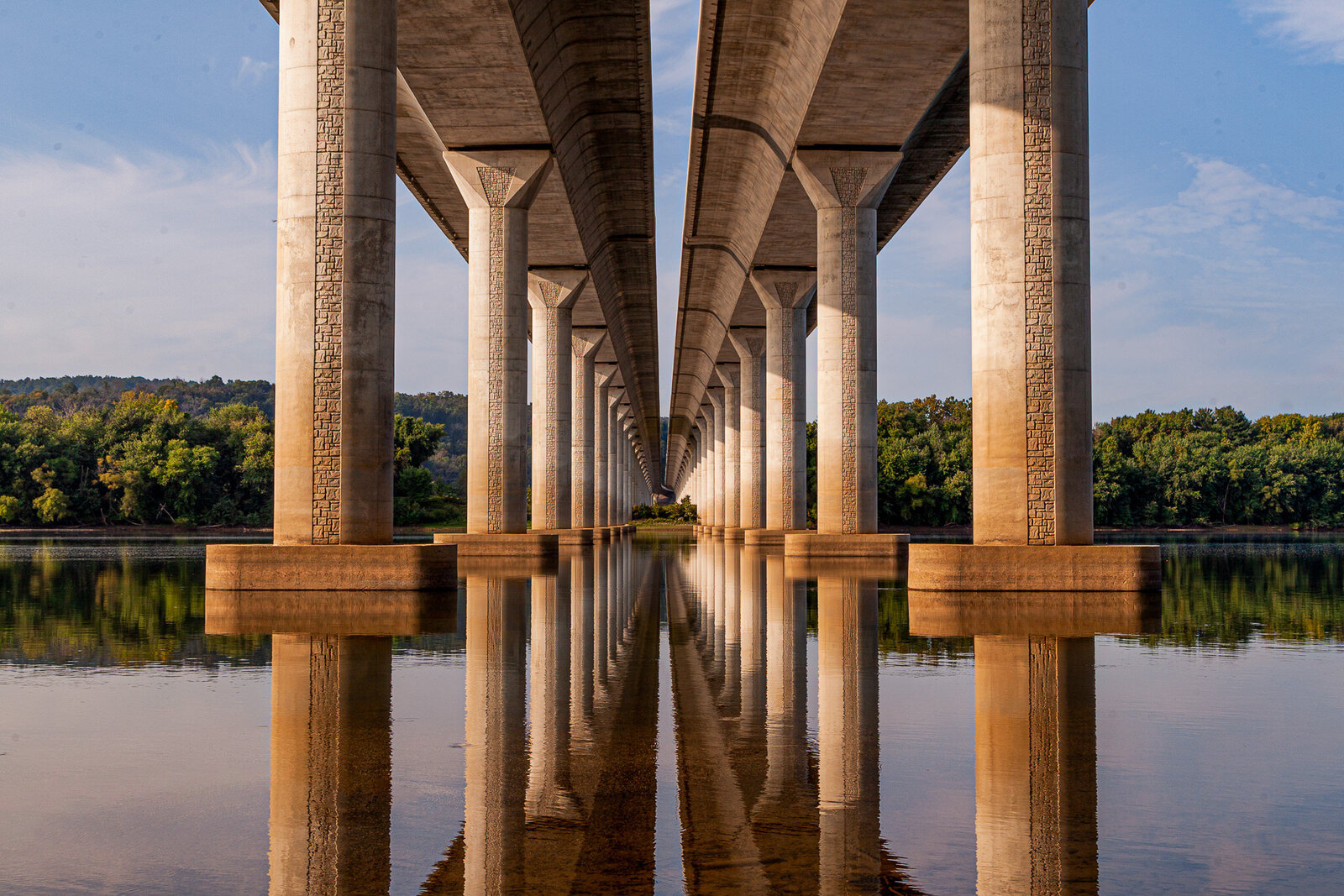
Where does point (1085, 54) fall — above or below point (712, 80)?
below

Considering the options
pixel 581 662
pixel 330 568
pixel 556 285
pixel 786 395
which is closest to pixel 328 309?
pixel 330 568

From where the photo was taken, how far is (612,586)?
2127cm

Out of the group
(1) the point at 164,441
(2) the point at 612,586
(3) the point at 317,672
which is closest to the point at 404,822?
(3) the point at 317,672

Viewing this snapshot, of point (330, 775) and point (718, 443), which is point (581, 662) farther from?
point (718, 443)

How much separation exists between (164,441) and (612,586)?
80245mm

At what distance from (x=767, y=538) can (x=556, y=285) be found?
13548 mm

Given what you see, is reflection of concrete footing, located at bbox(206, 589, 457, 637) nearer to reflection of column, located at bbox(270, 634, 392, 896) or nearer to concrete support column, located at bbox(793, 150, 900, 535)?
reflection of column, located at bbox(270, 634, 392, 896)

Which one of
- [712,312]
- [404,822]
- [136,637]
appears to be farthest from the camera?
[712,312]

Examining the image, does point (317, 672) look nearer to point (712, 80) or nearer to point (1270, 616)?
point (1270, 616)

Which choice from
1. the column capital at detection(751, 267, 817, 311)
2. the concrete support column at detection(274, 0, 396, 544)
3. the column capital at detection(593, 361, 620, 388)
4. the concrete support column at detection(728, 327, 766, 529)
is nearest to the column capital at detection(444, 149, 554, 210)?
the concrete support column at detection(274, 0, 396, 544)

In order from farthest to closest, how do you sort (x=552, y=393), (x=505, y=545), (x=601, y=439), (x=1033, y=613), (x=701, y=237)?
(x=601, y=439) < (x=701, y=237) < (x=552, y=393) < (x=505, y=545) < (x=1033, y=613)

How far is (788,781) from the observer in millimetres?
5723

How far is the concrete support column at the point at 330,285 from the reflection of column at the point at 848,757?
7987 mm

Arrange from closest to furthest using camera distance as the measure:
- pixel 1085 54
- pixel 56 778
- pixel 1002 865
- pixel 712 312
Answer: pixel 1002 865 < pixel 56 778 < pixel 1085 54 < pixel 712 312
